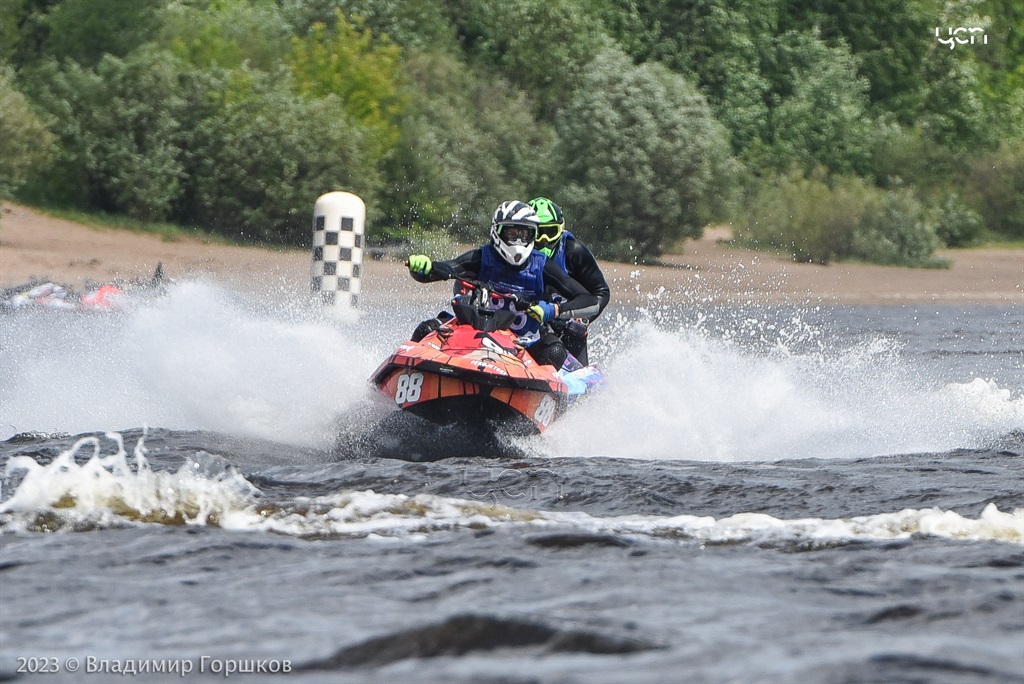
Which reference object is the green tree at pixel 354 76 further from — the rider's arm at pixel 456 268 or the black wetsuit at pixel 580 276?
the rider's arm at pixel 456 268

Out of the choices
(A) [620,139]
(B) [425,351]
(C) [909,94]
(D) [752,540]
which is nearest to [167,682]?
(D) [752,540]

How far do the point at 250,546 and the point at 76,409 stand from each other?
206 inches

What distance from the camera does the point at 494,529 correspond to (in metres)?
6.43

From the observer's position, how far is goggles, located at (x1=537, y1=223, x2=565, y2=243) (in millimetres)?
10438

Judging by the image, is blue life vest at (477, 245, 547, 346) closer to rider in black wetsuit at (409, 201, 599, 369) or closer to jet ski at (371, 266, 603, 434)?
rider in black wetsuit at (409, 201, 599, 369)

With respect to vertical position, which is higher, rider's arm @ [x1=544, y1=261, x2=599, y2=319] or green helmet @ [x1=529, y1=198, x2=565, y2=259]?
green helmet @ [x1=529, y1=198, x2=565, y2=259]

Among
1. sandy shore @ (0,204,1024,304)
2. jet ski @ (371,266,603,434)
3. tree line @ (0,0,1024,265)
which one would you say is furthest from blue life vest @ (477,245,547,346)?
tree line @ (0,0,1024,265)

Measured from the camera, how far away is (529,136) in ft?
127

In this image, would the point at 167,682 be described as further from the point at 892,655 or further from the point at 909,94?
the point at 909,94

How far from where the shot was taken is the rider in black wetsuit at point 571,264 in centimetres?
1049

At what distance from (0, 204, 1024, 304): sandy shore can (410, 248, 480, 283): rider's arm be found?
1410 cm

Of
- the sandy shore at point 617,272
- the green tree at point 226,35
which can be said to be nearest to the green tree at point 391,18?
the green tree at point 226,35

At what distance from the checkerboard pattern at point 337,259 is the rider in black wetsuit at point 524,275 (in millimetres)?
6440

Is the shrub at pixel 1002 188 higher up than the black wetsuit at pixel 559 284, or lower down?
higher up
